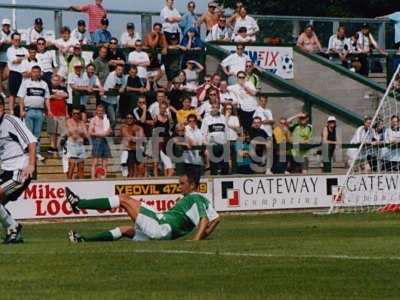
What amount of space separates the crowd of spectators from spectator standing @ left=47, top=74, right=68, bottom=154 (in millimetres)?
23

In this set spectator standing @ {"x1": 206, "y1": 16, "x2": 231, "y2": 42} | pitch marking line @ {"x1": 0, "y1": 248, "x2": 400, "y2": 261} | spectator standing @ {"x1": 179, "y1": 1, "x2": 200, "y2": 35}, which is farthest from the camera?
spectator standing @ {"x1": 206, "y1": 16, "x2": 231, "y2": 42}

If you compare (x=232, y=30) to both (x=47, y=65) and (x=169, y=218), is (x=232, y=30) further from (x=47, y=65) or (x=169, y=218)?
(x=169, y=218)

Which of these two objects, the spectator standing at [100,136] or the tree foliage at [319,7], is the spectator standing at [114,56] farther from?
the tree foliage at [319,7]

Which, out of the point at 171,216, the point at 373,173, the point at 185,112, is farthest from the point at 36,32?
the point at 171,216

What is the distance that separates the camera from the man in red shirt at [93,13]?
32.7 m

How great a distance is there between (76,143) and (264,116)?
17.2 ft

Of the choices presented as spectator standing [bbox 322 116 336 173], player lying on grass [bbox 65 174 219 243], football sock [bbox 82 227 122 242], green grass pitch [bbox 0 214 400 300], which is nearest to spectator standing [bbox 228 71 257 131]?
spectator standing [bbox 322 116 336 173]

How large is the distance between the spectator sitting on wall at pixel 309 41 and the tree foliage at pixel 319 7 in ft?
61.6

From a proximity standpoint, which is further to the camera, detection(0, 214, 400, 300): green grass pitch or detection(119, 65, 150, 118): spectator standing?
detection(119, 65, 150, 118): spectator standing

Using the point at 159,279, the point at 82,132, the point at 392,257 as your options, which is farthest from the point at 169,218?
the point at 82,132

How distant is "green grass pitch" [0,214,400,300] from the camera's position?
1145cm

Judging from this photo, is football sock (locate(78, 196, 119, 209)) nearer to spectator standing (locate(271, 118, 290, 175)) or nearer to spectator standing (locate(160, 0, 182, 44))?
spectator standing (locate(271, 118, 290, 175))

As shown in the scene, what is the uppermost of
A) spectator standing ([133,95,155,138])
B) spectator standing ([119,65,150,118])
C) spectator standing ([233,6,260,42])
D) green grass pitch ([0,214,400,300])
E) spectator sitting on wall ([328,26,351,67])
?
spectator standing ([233,6,260,42])

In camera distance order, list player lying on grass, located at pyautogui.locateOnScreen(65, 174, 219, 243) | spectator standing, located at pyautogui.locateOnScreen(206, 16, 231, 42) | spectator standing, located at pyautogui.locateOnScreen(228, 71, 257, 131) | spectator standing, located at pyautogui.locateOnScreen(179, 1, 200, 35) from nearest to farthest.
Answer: player lying on grass, located at pyautogui.locateOnScreen(65, 174, 219, 243)
spectator standing, located at pyautogui.locateOnScreen(228, 71, 257, 131)
spectator standing, located at pyautogui.locateOnScreen(179, 1, 200, 35)
spectator standing, located at pyautogui.locateOnScreen(206, 16, 231, 42)
